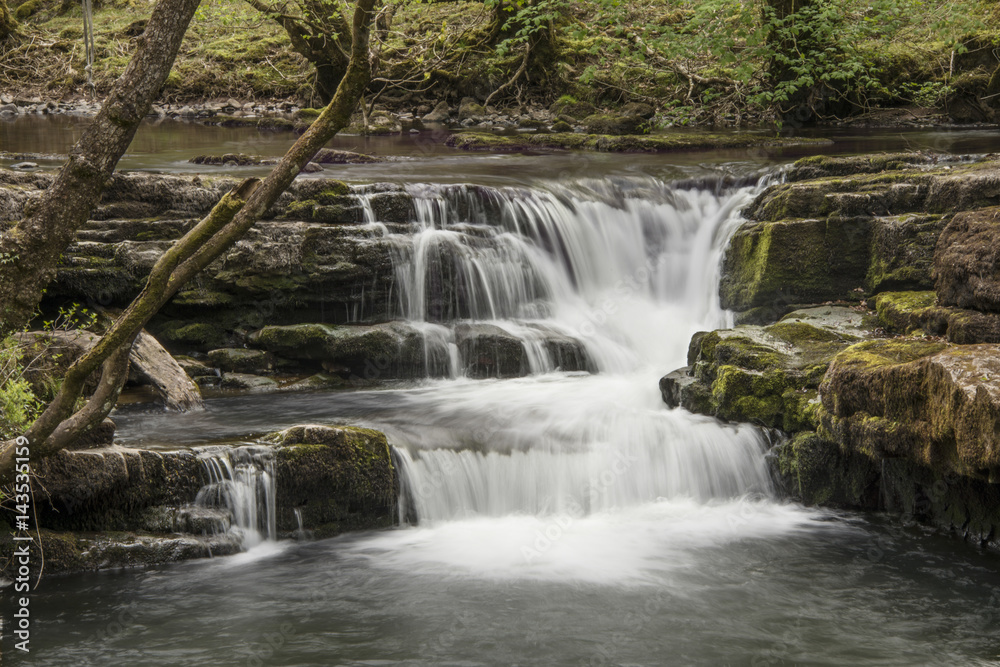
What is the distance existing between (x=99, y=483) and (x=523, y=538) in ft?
10.6

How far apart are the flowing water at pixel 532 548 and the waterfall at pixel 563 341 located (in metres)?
0.03

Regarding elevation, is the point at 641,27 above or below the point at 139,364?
above

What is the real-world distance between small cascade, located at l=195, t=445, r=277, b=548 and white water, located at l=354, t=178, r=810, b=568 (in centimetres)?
84

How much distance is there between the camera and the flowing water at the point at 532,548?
5.49 meters

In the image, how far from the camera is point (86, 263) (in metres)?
9.80

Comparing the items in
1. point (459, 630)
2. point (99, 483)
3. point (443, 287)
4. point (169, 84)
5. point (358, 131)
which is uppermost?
point (169, 84)

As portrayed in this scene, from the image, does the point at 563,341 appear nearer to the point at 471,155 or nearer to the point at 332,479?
the point at 332,479

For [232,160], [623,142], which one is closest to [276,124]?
[232,160]

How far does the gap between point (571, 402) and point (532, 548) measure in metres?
2.61

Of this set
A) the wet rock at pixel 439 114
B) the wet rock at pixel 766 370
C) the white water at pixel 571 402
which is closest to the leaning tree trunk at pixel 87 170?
the white water at pixel 571 402

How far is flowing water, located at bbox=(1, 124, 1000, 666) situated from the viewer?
5492mm

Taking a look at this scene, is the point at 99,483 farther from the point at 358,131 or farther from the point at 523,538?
the point at 358,131

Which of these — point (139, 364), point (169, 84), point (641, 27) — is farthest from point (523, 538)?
point (169, 84)

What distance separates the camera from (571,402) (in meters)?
9.35
